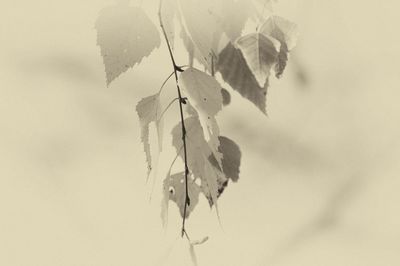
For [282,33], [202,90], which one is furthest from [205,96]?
[282,33]

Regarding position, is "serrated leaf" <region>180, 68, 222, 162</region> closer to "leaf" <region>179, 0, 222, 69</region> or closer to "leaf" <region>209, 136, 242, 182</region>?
"leaf" <region>179, 0, 222, 69</region>

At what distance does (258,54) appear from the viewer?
382 mm

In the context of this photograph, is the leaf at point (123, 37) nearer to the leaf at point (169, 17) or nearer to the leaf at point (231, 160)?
the leaf at point (169, 17)

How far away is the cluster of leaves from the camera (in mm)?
307

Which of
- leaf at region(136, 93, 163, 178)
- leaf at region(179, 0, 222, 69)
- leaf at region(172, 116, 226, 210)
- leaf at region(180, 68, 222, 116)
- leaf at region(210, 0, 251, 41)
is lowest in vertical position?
leaf at region(172, 116, 226, 210)

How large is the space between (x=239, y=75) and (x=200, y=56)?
9cm

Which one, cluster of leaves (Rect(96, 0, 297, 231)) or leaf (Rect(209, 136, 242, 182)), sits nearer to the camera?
cluster of leaves (Rect(96, 0, 297, 231))

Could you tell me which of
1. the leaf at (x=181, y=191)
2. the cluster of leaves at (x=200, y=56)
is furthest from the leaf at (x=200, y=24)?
the leaf at (x=181, y=191)

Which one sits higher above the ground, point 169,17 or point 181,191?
point 169,17

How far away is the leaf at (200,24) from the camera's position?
31 cm

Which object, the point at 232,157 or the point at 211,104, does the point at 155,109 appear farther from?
the point at 232,157

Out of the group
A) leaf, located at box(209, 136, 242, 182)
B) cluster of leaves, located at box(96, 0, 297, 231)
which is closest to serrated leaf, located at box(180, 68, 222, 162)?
cluster of leaves, located at box(96, 0, 297, 231)

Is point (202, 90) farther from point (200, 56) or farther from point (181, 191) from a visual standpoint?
point (181, 191)

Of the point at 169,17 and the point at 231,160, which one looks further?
the point at 231,160
